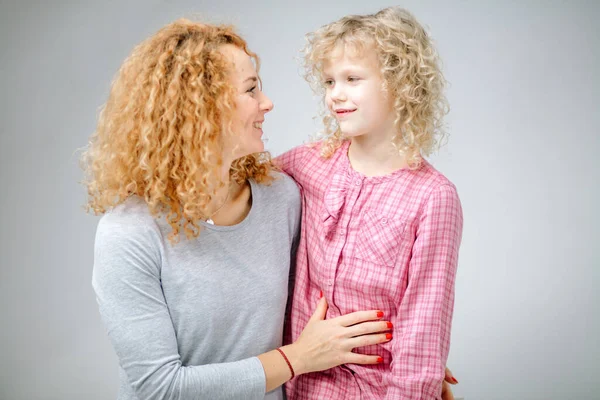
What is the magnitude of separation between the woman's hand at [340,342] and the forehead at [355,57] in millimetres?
622

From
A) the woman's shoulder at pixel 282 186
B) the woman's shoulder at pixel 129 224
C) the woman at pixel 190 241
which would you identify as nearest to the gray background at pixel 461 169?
the woman's shoulder at pixel 282 186

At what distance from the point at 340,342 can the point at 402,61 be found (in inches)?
28.6

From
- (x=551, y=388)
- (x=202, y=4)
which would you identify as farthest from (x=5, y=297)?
(x=551, y=388)

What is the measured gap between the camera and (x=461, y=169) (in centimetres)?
342

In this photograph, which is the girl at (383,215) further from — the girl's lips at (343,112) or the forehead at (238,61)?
the forehead at (238,61)

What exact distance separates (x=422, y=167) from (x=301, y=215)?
37 cm

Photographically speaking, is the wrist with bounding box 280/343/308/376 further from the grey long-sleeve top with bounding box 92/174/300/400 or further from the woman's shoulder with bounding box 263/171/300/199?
the woman's shoulder with bounding box 263/171/300/199

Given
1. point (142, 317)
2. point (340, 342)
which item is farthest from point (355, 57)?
point (142, 317)

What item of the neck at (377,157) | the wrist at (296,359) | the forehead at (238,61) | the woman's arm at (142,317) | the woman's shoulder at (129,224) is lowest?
the wrist at (296,359)

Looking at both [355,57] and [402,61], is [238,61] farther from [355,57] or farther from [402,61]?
[402,61]

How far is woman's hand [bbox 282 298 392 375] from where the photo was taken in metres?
2.07

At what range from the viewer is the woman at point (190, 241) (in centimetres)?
192

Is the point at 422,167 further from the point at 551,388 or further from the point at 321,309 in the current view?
the point at 551,388

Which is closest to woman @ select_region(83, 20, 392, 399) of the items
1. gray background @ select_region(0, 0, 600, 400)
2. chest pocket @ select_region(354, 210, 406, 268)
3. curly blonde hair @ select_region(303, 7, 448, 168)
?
chest pocket @ select_region(354, 210, 406, 268)
